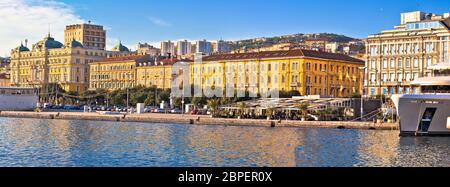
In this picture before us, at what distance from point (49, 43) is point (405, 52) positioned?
7025 cm

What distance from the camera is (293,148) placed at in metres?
33.3

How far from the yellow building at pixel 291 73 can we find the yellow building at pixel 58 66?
33460 mm

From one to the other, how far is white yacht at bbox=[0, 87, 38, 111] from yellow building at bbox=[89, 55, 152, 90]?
41.8 feet

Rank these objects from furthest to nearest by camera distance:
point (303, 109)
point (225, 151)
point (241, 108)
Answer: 1. point (241, 108)
2. point (303, 109)
3. point (225, 151)

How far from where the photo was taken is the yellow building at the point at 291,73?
267 feet

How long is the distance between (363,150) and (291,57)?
4936cm

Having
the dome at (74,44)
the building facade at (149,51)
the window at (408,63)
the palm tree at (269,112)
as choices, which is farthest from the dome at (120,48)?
the palm tree at (269,112)

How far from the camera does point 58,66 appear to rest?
117 meters

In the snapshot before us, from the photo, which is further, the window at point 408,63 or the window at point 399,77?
the window at point 399,77

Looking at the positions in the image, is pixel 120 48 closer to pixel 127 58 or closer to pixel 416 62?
pixel 127 58

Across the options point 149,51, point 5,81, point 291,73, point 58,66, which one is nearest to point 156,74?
point 58,66

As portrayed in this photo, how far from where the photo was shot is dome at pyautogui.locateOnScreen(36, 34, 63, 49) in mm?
124062

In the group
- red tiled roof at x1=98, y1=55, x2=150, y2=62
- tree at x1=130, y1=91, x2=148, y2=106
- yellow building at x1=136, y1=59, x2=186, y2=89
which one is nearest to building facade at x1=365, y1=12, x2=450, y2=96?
tree at x1=130, y1=91, x2=148, y2=106

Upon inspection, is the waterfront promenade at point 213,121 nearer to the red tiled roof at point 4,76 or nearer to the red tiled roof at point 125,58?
the red tiled roof at point 125,58
